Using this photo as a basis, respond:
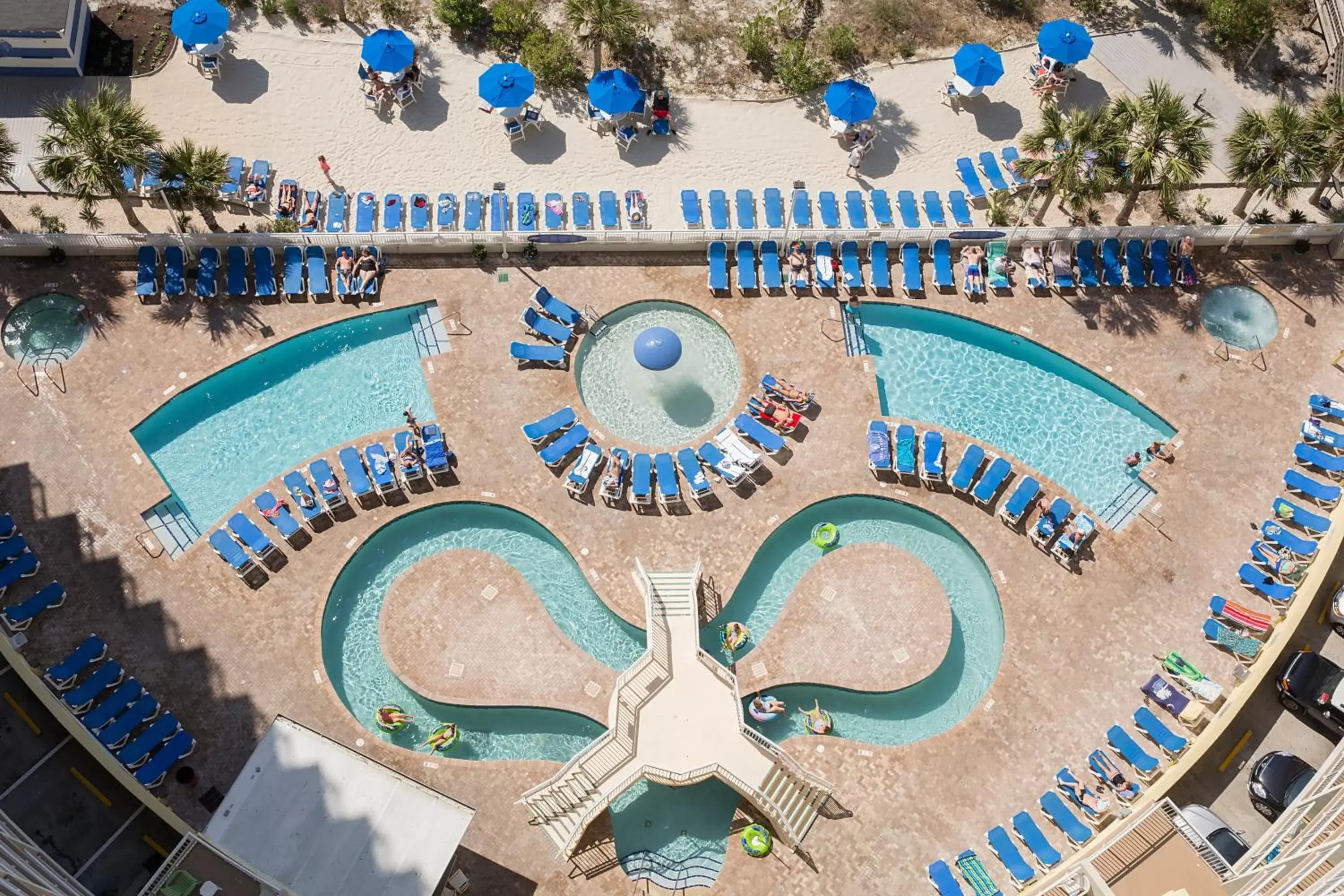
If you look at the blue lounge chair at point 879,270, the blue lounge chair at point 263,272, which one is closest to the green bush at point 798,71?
the blue lounge chair at point 879,270

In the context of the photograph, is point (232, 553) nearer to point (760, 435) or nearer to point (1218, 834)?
point (760, 435)

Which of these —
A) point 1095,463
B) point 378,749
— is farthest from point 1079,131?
point 378,749

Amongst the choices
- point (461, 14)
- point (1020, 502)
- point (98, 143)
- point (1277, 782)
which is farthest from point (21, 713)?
point (1277, 782)

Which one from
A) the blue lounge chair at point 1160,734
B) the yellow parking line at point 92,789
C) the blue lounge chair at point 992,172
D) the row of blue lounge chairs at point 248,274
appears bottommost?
the yellow parking line at point 92,789

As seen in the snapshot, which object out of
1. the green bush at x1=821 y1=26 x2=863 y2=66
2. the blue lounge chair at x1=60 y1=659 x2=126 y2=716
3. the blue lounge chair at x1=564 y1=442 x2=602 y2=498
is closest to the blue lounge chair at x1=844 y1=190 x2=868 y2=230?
the green bush at x1=821 y1=26 x2=863 y2=66

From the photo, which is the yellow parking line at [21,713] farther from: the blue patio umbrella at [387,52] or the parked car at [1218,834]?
the parked car at [1218,834]

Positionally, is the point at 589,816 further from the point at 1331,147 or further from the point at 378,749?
the point at 1331,147
